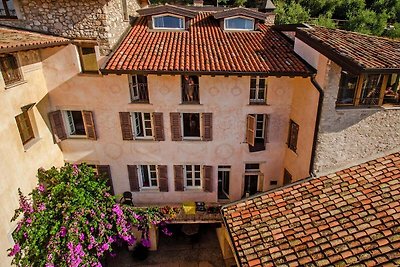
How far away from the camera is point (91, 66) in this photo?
486 inches

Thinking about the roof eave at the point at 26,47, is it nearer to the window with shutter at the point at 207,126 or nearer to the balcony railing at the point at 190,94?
the balcony railing at the point at 190,94

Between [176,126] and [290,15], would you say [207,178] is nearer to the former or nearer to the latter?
[176,126]

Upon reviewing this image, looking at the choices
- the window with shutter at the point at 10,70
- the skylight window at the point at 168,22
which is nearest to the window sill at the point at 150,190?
the window with shutter at the point at 10,70

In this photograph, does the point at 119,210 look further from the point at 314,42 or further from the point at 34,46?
the point at 314,42

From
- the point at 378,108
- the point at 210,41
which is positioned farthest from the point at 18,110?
the point at 378,108

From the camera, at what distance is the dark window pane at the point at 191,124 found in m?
13.4

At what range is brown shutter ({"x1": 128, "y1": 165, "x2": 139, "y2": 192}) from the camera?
559 inches

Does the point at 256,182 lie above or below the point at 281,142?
below

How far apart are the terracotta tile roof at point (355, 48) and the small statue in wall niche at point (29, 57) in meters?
11.6

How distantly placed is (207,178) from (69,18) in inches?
389

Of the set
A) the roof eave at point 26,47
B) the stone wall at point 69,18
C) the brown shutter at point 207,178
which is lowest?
the brown shutter at point 207,178

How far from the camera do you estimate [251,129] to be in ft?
42.7

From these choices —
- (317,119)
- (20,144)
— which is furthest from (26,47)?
(317,119)

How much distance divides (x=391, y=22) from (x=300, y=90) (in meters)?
49.7
